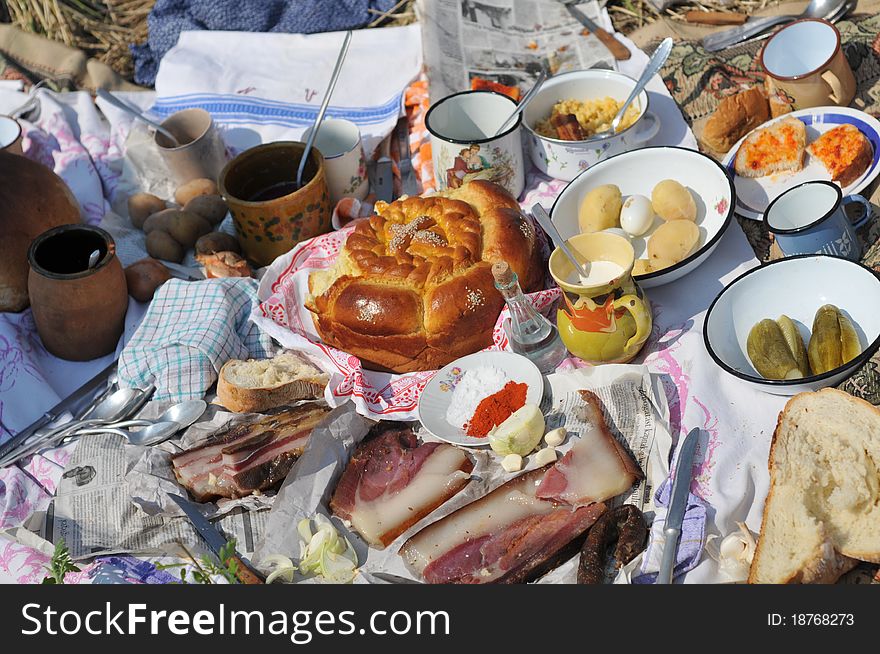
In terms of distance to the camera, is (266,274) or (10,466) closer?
(10,466)

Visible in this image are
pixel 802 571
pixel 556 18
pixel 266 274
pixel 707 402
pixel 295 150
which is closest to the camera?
pixel 802 571

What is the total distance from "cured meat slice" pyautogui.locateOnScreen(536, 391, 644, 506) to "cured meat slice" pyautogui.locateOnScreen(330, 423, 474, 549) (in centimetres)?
21

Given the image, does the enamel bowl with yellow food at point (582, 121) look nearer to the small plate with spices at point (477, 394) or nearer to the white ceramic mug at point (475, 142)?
the white ceramic mug at point (475, 142)

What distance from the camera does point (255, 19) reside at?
362 cm

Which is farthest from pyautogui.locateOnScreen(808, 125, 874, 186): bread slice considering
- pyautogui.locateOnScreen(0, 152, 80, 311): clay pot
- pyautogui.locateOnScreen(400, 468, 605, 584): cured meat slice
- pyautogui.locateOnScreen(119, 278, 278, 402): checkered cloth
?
pyautogui.locateOnScreen(0, 152, 80, 311): clay pot

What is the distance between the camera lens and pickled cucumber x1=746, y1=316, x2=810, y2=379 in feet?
6.10

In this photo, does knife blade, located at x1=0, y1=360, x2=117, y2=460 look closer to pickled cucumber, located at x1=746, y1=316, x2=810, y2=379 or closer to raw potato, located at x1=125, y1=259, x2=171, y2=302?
raw potato, located at x1=125, y1=259, x2=171, y2=302

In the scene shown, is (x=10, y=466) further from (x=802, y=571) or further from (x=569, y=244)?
(x=802, y=571)

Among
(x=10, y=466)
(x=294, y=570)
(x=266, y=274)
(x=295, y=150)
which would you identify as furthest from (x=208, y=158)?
(x=294, y=570)

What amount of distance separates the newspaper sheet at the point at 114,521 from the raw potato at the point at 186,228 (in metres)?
0.90

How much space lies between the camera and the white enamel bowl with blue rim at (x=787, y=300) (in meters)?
1.90

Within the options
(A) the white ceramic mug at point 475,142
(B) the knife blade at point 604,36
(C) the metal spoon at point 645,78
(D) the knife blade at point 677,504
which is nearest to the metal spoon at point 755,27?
(B) the knife blade at point 604,36

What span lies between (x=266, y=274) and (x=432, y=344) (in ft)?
2.02

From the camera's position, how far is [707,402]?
1.89 m
